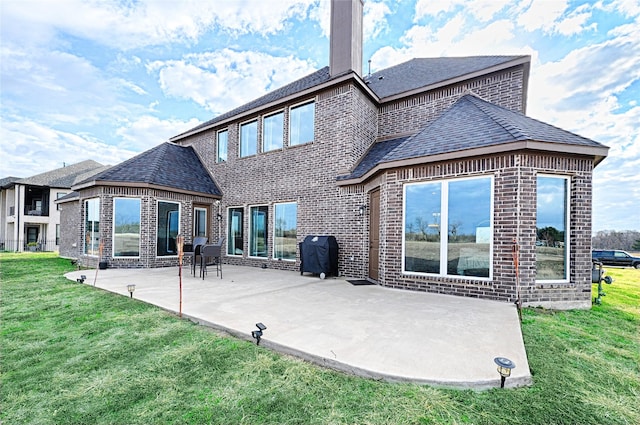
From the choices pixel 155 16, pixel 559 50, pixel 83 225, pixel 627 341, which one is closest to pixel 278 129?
pixel 155 16

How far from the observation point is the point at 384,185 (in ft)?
22.2

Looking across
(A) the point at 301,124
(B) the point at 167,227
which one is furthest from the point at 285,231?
(B) the point at 167,227

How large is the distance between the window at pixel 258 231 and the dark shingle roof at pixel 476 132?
5.69 m

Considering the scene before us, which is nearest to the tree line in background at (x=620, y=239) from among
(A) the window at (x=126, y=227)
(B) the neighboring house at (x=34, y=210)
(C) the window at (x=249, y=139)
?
(C) the window at (x=249, y=139)

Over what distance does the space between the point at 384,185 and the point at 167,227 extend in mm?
8406

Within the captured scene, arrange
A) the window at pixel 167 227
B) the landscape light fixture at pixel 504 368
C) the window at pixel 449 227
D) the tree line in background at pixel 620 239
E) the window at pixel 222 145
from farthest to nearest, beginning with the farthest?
the tree line in background at pixel 620 239 < the window at pixel 222 145 < the window at pixel 167 227 < the window at pixel 449 227 < the landscape light fixture at pixel 504 368

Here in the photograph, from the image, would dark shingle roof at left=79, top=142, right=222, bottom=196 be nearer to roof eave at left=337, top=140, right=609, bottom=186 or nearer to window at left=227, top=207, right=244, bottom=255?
window at left=227, top=207, right=244, bottom=255

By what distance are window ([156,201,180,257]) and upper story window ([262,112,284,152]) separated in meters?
4.24

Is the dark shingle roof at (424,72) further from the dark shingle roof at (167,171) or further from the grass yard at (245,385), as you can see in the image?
the dark shingle roof at (167,171)

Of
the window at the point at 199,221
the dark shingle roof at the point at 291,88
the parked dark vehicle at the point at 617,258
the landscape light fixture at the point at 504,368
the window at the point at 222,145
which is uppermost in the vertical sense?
the dark shingle roof at the point at 291,88

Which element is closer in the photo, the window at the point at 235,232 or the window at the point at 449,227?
the window at the point at 449,227

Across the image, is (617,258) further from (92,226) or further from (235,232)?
(92,226)

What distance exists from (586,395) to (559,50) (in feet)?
34.7

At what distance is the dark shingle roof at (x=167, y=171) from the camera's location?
32.9ft
